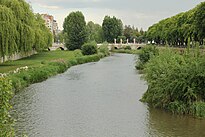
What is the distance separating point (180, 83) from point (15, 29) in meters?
21.3

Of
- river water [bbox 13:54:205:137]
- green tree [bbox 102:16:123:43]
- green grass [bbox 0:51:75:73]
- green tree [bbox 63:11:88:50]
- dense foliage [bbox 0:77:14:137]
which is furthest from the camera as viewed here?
green tree [bbox 102:16:123:43]

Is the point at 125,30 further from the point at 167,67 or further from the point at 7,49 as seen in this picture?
the point at 167,67

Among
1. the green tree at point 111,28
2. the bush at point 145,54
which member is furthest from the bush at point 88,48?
the green tree at point 111,28

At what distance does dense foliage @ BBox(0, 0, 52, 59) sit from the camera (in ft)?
110

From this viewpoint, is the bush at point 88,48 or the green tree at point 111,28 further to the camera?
the green tree at point 111,28

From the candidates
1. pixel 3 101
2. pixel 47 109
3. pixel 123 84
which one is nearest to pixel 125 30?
pixel 123 84

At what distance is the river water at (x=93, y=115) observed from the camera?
17.9 meters

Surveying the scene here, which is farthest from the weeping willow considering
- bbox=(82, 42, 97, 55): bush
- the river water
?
bbox=(82, 42, 97, 55): bush

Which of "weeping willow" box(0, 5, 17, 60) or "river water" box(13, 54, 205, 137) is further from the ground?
"weeping willow" box(0, 5, 17, 60)

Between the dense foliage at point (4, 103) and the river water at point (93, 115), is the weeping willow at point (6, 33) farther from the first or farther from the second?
the dense foliage at point (4, 103)

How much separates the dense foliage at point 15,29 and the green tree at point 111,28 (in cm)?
8497

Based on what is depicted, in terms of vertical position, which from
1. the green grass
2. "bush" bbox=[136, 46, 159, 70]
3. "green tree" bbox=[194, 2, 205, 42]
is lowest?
the green grass

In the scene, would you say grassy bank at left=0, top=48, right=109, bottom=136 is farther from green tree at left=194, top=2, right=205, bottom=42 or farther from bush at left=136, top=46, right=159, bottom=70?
green tree at left=194, top=2, right=205, bottom=42

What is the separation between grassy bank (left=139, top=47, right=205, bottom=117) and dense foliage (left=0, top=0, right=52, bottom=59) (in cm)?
1585
